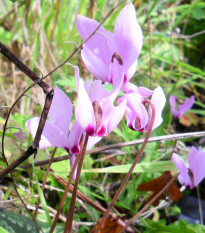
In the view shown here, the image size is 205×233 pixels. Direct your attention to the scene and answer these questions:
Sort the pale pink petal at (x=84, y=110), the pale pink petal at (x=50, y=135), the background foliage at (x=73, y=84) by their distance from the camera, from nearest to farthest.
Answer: the pale pink petal at (x=84, y=110) → the pale pink petal at (x=50, y=135) → the background foliage at (x=73, y=84)

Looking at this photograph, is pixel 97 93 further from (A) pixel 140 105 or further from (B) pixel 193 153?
(B) pixel 193 153

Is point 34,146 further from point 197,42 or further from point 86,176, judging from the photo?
point 197,42

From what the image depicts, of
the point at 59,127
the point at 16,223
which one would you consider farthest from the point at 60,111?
the point at 16,223

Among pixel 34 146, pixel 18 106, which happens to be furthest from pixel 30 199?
pixel 18 106

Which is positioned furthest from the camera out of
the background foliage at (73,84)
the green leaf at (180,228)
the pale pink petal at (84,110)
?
the background foliage at (73,84)

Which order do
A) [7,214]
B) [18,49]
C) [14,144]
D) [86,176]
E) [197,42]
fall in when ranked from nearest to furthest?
1. [7,214]
2. [14,144]
3. [86,176]
4. [18,49]
5. [197,42]

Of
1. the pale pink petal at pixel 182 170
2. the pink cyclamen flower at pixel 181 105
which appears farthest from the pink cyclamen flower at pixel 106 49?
the pink cyclamen flower at pixel 181 105

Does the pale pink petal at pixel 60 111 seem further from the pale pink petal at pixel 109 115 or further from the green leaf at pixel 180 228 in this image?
the green leaf at pixel 180 228

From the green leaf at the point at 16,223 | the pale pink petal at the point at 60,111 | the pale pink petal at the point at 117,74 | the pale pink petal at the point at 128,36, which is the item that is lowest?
the green leaf at the point at 16,223
